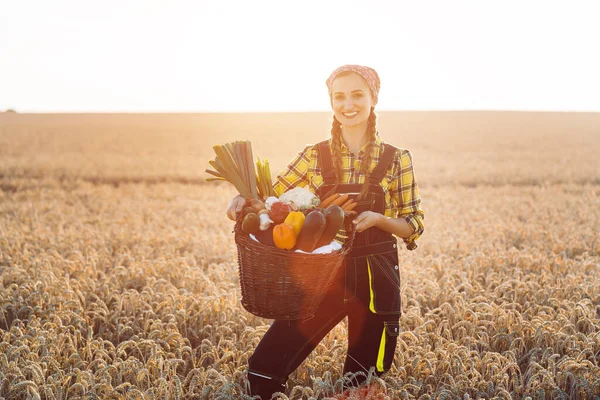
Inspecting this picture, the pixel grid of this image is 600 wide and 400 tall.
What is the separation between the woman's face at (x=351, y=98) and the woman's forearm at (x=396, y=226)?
64 cm

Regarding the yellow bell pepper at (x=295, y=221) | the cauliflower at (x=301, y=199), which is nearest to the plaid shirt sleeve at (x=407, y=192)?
the cauliflower at (x=301, y=199)

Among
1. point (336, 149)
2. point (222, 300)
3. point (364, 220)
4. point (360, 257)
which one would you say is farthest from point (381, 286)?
point (222, 300)

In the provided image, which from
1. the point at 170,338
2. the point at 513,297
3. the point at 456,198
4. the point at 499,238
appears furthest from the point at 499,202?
the point at 170,338

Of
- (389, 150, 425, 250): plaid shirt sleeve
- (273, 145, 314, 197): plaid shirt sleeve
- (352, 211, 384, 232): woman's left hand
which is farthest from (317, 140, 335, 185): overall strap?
(352, 211, 384, 232): woman's left hand

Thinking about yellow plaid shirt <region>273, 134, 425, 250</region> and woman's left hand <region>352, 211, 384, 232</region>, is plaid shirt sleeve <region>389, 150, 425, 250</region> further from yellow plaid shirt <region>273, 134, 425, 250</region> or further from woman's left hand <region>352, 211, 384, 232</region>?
woman's left hand <region>352, 211, 384, 232</region>

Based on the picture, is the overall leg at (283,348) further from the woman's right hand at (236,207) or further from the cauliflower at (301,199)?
the woman's right hand at (236,207)

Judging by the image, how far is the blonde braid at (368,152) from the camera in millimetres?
3223

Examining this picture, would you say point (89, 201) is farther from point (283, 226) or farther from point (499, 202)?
point (283, 226)

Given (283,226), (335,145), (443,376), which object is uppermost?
(335,145)

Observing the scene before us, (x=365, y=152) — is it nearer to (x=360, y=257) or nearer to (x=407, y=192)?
(x=407, y=192)

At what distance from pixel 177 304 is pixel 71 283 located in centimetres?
145

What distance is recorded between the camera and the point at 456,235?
356 inches

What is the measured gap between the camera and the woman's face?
3291mm

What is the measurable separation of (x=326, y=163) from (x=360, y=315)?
0.94 meters
